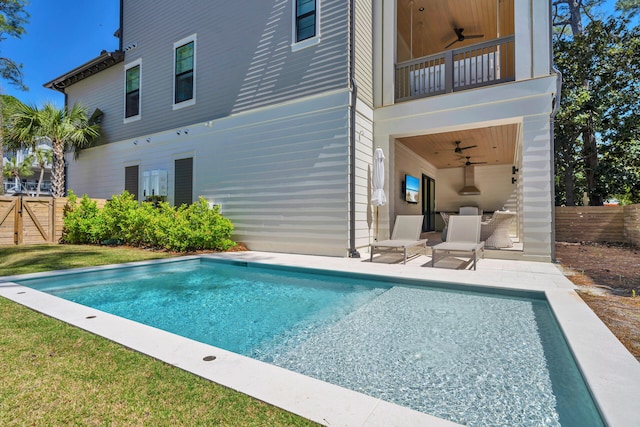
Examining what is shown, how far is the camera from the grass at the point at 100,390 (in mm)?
1623

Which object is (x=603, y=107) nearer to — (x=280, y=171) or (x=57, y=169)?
(x=280, y=171)

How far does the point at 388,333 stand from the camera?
3260 mm

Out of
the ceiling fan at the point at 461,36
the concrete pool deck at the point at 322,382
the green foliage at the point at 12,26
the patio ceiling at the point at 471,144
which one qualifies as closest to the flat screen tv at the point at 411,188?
the patio ceiling at the point at 471,144

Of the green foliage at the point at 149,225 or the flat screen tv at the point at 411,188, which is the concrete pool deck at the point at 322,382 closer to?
the green foliage at the point at 149,225

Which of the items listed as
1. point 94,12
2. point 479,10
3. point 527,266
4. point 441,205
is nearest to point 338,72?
point 479,10

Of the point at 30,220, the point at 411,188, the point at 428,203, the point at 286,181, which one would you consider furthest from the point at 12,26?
the point at 428,203

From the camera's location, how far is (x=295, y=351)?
284 cm

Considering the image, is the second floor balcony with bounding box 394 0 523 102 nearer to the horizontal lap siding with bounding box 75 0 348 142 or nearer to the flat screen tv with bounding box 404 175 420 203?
the horizontal lap siding with bounding box 75 0 348 142

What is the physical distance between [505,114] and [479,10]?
420cm

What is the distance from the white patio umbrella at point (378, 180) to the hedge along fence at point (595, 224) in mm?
7093

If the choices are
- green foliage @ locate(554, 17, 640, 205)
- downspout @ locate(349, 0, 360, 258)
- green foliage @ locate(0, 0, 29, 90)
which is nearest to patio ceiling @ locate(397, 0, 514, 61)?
downspout @ locate(349, 0, 360, 258)

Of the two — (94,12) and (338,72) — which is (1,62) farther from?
(338,72)

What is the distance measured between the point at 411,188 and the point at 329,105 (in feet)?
15.0

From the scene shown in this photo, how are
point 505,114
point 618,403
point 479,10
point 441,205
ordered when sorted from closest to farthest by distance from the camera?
point 618,403, point 505,114, point 479,10, point 441,205
